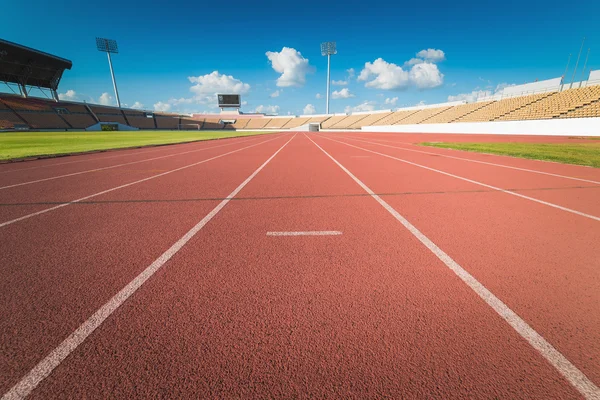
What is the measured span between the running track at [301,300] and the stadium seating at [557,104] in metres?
33.6

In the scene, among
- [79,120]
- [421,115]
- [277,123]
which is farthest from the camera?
[277,123]

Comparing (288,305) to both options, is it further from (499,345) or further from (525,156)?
(525,156)

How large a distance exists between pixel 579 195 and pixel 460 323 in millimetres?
5671

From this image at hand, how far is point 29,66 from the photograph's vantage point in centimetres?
4528

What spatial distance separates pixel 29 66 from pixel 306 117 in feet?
227

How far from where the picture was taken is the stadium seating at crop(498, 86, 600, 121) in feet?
88.0

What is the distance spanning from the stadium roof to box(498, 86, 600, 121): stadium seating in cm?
7433

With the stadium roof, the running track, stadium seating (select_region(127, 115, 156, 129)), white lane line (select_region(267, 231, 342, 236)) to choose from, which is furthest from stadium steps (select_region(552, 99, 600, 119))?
stadium seating (select_region(127, 115, 156, 129))

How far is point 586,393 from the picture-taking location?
4.69 feet

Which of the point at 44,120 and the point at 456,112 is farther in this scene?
the point at 44,120

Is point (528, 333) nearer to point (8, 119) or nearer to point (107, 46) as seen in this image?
point (8, 119)

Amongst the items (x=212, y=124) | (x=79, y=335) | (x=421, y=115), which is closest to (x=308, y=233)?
(x=79, y=335)

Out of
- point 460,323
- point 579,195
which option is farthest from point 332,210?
point 579,195

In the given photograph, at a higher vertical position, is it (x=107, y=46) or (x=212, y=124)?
(x=107, y=46)
